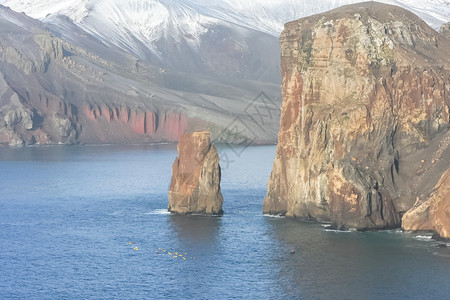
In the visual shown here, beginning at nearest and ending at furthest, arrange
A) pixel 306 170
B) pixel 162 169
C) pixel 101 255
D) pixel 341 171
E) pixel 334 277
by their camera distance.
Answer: pixel 334 277
pixel 101 255
pixel 341 171
pixel 306 170
pixel 162 169

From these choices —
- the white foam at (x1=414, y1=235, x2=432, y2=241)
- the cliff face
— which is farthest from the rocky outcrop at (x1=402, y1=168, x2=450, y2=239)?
the cliff face

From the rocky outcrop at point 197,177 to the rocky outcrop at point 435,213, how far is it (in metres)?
28.2

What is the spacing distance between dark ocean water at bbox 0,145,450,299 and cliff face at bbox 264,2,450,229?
399cm

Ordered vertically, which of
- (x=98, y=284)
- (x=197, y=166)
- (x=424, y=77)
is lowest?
(x=98, y=284)

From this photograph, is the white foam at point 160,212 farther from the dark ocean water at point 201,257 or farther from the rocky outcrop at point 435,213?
the rocky outcrop at point 435,213

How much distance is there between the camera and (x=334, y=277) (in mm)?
82750

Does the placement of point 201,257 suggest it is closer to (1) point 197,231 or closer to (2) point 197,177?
(1) point 197,231

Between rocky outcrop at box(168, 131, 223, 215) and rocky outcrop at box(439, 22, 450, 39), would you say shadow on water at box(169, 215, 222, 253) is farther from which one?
rocky outcrop at box(439, 22, 450, 39)

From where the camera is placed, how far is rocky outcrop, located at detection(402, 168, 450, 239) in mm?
92062

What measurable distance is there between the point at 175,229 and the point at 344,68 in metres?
30.1

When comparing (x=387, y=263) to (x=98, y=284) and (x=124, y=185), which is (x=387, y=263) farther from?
(x=124, y=185)

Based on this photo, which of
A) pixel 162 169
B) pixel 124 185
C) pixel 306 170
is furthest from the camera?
pixel 162 169

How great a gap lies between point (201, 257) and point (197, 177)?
2408cm

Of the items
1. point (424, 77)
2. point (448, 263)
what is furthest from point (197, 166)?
point (448, 263)
